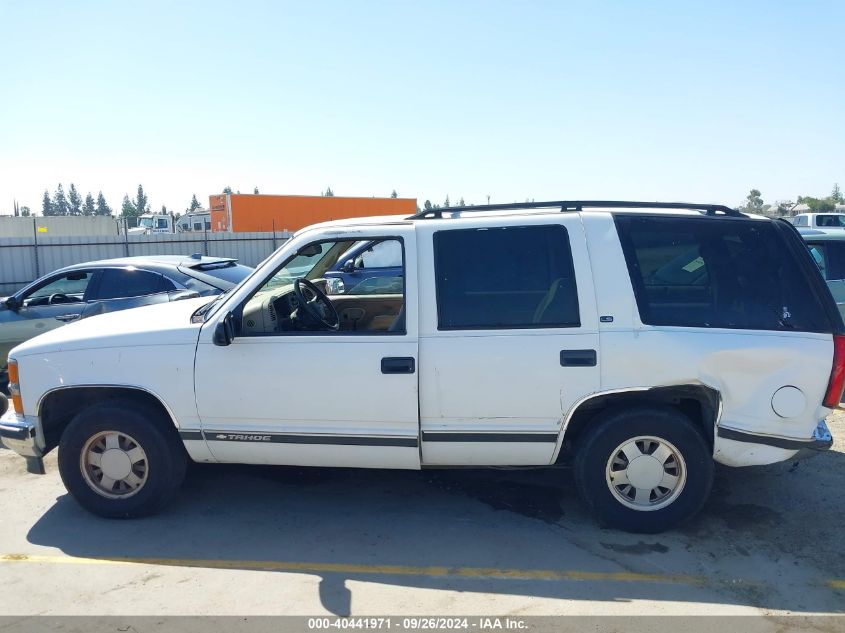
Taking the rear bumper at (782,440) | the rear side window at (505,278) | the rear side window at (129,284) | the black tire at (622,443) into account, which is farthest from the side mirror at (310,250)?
the rear side window at (129,284)

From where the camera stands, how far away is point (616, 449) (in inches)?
167

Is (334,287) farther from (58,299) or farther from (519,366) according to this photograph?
(58,299)

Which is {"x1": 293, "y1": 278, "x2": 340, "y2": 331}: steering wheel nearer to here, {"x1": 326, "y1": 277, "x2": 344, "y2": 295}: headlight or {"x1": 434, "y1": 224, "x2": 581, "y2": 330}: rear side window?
{"x1": 326, "y1": 277, "x2": 344, "y2": 295}: headlight

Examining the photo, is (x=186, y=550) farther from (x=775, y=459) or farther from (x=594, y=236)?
(x=775, y=459)

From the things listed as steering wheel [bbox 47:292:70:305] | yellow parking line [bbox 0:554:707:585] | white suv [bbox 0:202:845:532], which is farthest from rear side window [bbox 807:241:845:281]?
steering wheel [bbox 47:292:70:305]

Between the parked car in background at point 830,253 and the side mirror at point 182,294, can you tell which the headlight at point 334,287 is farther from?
the parked car in background at point 830,253

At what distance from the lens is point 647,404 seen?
4277 millimetres

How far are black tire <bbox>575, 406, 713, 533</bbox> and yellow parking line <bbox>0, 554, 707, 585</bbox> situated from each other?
1.49 ft

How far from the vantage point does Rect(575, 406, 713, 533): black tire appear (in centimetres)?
418

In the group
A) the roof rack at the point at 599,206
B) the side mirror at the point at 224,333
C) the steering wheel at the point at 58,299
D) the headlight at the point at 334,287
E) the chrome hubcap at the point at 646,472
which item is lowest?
the chrome hubcap at the point at 646,472

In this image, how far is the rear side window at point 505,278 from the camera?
4188 millimetres

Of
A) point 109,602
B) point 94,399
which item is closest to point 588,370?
point 109,602

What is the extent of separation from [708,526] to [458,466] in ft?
5.32

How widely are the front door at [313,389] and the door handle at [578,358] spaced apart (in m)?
0.87
